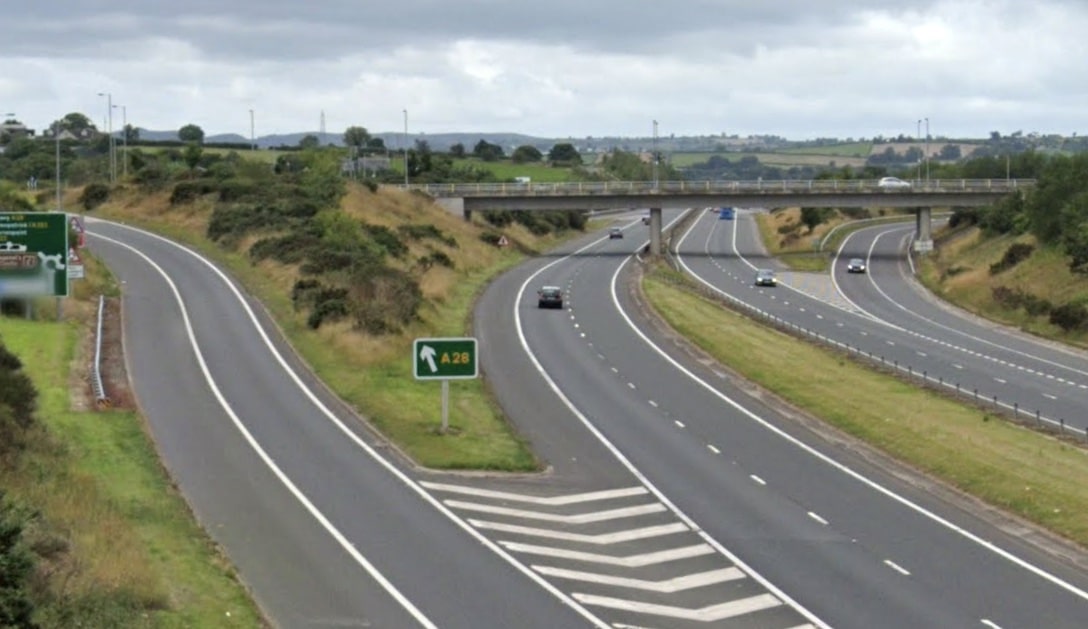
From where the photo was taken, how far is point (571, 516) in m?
35.0

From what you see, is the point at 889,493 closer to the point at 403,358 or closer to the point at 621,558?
the point at 621,558

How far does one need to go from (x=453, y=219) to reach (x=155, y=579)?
317 ft

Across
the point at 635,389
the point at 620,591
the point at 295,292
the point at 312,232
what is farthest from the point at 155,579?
the point at 312,232

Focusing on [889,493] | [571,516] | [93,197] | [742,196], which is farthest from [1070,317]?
[93,197]

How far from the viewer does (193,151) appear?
499ft

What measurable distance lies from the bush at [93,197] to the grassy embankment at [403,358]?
9.98 meters

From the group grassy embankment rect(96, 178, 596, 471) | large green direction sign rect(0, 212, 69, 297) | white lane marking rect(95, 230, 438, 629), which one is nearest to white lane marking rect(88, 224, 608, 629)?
white lane marking rect(95, 230, 438, 629)

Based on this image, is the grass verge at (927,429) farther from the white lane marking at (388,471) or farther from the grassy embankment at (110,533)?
the grassy embankment at (110,533)

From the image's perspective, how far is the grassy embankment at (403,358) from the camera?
4225 cm

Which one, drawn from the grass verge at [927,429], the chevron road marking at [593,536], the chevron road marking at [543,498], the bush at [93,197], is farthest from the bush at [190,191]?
the chevron road marking at [593,536]

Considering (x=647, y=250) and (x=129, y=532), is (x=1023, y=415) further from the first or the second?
(x=647, y=250)

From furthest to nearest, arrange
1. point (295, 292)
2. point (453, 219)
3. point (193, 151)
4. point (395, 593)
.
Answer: point (193, 151)
point (453, 219)
point (295, 292)
point (395, 593)

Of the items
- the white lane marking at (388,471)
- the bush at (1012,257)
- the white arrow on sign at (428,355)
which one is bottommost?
the white lane marking at (388,471)

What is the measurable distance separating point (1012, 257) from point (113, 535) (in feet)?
260
